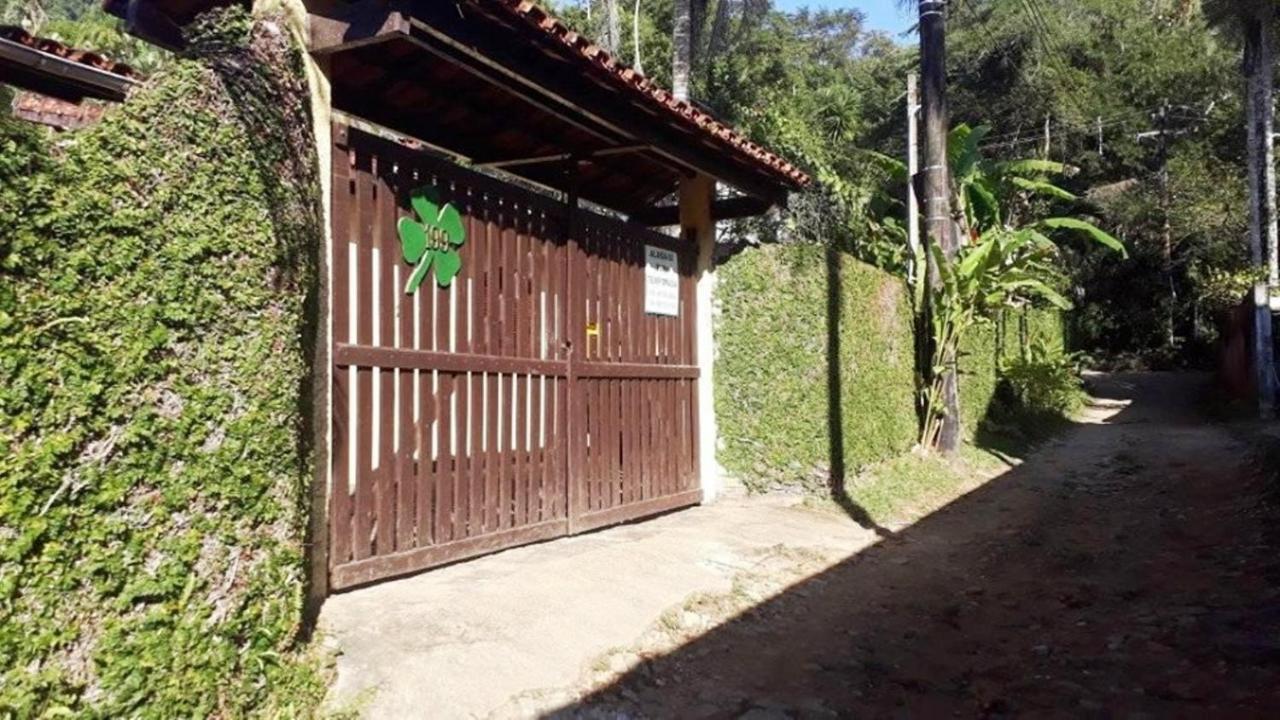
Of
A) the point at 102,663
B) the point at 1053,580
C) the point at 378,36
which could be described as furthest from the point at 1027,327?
the point at 102,663

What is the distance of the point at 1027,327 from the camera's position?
20.2 metres

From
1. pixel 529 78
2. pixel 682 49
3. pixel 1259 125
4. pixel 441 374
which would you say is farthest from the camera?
pixel 1259 125

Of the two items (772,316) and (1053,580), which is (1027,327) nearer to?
(772,316)

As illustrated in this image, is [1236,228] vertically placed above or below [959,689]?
above

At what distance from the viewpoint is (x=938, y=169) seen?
1212 centimetres

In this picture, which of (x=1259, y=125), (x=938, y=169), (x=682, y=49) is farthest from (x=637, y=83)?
(x=1259, y=125)

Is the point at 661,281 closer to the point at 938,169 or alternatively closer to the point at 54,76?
the point at 54,76

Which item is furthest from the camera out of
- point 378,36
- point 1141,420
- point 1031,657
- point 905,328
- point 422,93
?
point 1141,420

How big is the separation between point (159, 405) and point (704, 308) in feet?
20.3

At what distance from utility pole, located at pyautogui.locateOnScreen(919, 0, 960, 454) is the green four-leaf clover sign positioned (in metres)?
7.77

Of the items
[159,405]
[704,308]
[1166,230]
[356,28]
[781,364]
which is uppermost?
[1166,230]

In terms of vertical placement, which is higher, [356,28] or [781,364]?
[356,28]

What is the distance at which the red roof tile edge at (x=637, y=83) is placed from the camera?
505 centimetres

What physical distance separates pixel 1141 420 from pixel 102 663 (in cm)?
2071
